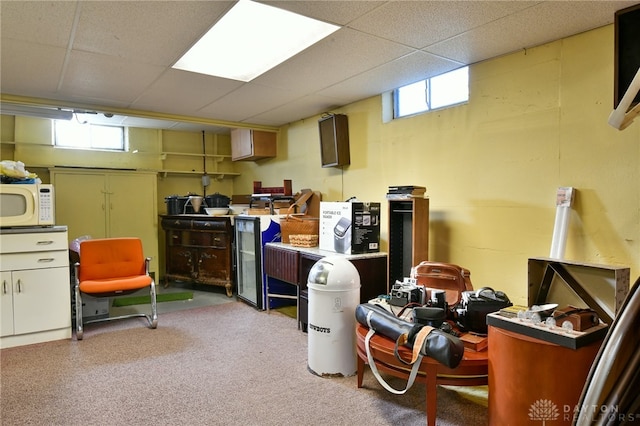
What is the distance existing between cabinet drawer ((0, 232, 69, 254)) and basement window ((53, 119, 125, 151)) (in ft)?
7.71

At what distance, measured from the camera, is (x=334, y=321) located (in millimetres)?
2662

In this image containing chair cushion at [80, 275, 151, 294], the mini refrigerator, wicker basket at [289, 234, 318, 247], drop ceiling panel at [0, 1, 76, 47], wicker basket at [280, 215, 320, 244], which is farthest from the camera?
the mini refrigerator

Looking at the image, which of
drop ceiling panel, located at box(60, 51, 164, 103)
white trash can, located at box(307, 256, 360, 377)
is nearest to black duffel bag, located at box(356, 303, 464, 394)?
white trash can, located at box(307, 256, 360, 377)

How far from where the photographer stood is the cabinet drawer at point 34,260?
3.32 m

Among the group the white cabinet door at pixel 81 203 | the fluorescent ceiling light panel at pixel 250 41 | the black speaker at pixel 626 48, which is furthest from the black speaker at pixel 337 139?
the white cabinet door at pixel 81 203

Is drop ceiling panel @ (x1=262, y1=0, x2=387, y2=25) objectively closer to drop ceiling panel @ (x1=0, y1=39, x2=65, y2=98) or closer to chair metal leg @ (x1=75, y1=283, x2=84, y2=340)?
drop ceiling panel @ (x1=0, y1=39, x2=65, y2=98)

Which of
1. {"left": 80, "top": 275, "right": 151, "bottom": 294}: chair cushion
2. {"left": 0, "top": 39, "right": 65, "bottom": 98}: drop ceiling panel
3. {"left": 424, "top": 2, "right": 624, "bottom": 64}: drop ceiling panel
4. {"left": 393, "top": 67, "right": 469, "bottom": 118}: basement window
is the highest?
{"left": 0, "top": 39, "right": 65, "bottom": 98}: drop ceiling panel

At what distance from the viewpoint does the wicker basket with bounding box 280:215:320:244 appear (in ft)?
13.3

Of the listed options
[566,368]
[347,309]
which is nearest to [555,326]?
[566,368]

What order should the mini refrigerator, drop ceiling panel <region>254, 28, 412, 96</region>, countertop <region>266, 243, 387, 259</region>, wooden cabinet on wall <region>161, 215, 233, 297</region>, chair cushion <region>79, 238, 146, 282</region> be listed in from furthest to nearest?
1. wooden cabinet on wall <region>161, 215, 233, 297</region>
2. the mini refrigerator
3. chair cushion <region>79, 238, 146, 282</region>
4. countertop <region>266, 243, 387, 259</region>
5. drop ceiling panel <region>254, 28, 412, 96</region>

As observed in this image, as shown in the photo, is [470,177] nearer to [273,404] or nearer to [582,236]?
[582,236]

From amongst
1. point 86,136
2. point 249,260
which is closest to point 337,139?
point 249,260

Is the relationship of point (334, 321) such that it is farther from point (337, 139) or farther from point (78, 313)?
point (78, 313)

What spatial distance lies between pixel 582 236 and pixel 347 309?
63.2 inches
